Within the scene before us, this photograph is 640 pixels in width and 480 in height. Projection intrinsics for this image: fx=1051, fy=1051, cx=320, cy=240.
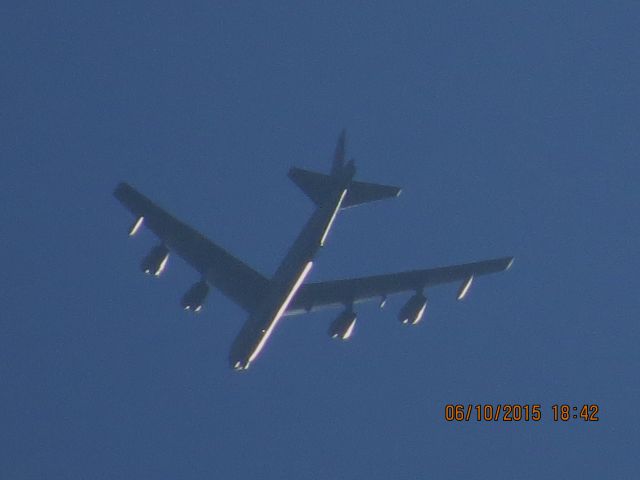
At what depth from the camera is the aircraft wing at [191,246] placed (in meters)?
60.4

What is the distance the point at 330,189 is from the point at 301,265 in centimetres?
694

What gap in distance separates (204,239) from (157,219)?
307 centimetres

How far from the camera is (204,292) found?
60.4 m

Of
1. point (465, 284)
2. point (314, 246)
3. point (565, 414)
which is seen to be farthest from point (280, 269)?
point (565, 414)

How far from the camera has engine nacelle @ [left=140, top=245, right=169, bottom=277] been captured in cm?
6131

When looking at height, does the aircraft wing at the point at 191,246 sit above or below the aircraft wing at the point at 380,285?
below

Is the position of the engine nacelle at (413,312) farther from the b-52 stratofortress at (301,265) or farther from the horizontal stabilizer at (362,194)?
the horizontal stabilizer at (362,194)

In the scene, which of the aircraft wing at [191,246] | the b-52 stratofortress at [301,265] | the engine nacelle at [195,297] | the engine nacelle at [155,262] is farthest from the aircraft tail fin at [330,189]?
the engine nacelle at [155,262]

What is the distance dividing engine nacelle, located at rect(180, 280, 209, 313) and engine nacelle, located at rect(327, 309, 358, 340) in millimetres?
7643

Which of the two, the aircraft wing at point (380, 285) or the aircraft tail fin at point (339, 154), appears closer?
the aircraft wing at point (380, 285)

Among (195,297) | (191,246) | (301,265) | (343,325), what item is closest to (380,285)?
(343,325)

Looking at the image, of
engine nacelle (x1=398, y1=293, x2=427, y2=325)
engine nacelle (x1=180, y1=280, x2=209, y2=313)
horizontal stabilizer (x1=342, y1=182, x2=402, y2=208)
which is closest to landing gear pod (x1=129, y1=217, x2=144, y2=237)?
engine nacelle (x1=180, y1=280, x2=209, y2=313)

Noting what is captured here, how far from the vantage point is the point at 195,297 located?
60188mm

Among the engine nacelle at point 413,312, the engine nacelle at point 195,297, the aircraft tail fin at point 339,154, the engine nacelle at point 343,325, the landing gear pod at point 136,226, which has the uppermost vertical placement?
the aircraft tail fin at point 339,154
